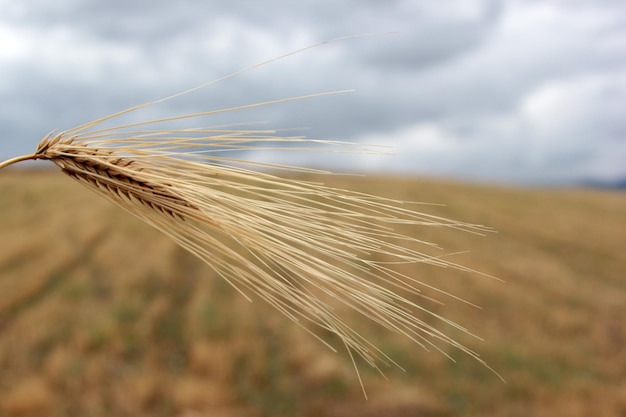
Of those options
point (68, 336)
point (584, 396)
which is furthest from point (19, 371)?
point (584, 396)

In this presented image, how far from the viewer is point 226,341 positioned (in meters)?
9.51

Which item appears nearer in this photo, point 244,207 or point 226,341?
point 244,207

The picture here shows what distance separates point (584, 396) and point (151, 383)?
619 cm

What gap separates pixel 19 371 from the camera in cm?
799

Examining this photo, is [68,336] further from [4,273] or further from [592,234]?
[592,234]

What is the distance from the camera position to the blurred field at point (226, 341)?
7668mm

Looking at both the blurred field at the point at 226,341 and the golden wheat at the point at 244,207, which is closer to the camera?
the golden wheat at the point at 244,207

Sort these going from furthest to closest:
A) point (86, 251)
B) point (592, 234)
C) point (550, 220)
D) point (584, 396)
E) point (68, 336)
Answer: point (550, 220) < point (592, 234) < point (86, 251) < point (68, 336) < point (584, 396)

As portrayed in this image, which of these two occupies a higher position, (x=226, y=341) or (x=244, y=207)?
(x=244, y=207)

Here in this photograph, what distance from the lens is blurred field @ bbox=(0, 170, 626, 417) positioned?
767 cm

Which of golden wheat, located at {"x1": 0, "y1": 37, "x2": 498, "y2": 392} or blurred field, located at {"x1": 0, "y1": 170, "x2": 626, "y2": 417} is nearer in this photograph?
golden wheat, located at {"x1": 0, "y1": 37, "x2": 498, "y2": 392}

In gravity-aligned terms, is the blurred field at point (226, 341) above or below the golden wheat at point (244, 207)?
below

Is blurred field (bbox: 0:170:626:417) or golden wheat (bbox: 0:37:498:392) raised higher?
golden wheat (bbox: 0:37:498:392)

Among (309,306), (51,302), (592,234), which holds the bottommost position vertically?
(592,234)
